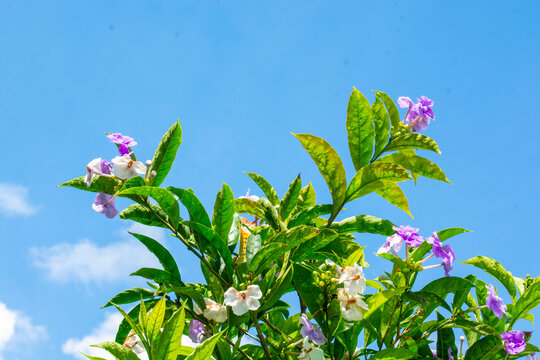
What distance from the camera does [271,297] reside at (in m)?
2.07

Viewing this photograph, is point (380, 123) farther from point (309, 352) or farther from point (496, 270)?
point (309, 352)

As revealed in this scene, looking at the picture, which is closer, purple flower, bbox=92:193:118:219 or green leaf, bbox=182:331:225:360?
green leaf, bbox=182:331:225:360

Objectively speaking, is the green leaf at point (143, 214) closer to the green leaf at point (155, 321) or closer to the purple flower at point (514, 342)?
the green leaf at point (155, 321)

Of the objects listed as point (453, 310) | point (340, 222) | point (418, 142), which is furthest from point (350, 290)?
point (418, 142)

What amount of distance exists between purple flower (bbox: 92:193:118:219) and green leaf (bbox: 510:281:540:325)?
6.17 feet

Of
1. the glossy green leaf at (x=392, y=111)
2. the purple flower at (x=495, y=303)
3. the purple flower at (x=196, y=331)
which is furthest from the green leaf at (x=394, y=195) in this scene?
the purple flower at (x=196, y=331)

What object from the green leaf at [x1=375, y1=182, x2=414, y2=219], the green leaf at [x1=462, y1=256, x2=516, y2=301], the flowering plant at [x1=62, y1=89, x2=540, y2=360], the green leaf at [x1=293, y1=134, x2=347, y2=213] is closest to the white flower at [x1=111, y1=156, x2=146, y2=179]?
the flowering plant at [x1=62, y1=89, x2=540, y2=360]

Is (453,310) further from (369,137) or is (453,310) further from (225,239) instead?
(225,239)

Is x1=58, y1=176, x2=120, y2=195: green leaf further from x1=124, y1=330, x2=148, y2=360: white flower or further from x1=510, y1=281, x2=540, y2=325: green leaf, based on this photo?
x1=510, y1=281, x2=540, y2=325: green leaf

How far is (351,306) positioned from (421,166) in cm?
79

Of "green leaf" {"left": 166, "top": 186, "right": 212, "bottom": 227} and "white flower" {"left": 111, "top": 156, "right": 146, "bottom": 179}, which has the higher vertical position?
"white flower" {"left": 111, "top": 156, "right": 146, "bottom": 179}

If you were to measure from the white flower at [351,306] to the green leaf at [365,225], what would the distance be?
1.67 feet

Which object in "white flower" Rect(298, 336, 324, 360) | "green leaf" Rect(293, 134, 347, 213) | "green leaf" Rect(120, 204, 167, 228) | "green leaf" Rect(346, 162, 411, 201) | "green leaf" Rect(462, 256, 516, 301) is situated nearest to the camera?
"white flower" Rect(298, 336, 324, 360)

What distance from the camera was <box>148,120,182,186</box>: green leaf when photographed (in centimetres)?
210
